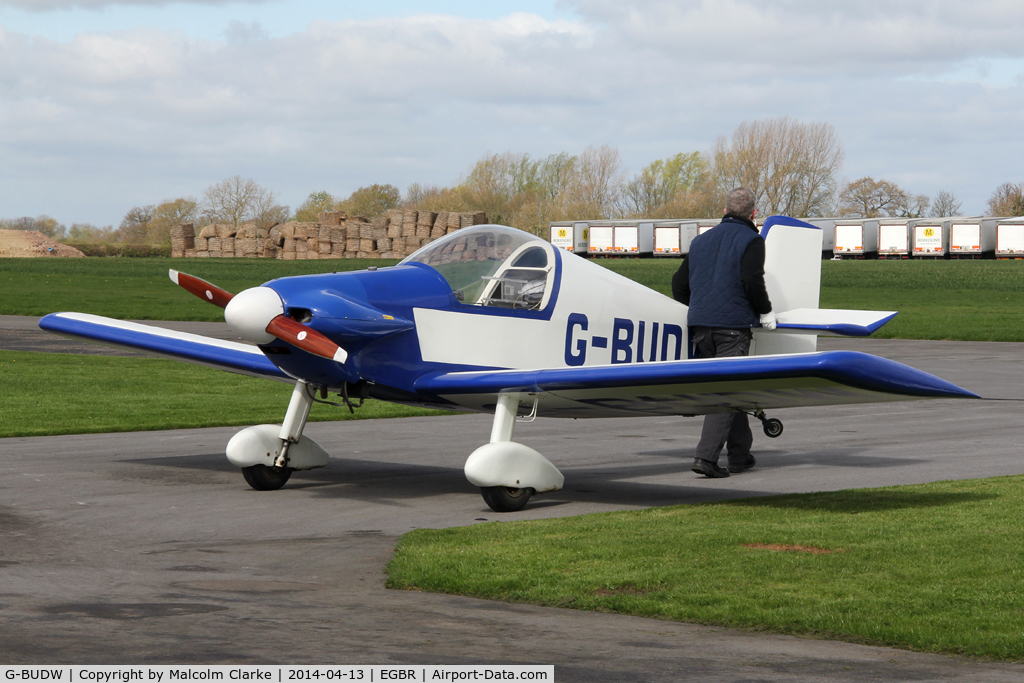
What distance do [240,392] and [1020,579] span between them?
45.6 ft

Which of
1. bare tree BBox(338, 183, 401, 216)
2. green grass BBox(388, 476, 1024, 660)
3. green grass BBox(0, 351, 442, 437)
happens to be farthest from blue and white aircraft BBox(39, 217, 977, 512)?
bare tree BBox(338, 183, 401, 216)

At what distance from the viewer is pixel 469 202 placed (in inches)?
4715

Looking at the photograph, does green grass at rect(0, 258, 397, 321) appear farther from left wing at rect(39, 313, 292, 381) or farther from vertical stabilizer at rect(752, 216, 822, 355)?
vertical stabilizer at rect(752, 216, 822, 355)

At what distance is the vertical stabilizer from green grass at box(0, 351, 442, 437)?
625 centimetres

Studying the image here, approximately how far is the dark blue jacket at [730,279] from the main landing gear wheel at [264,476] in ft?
12.7

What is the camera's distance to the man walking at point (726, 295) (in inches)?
400

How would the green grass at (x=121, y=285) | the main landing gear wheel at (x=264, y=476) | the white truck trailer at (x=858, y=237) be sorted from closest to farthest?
1. the main landing gear wheel at (x=264, y=476)
2. the green grass at (x=121, y=285)
3. the white truck trailer at (x=858, y=237)

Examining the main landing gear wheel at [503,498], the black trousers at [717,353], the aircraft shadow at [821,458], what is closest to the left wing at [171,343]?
the main landing gear wheel at [503,498]

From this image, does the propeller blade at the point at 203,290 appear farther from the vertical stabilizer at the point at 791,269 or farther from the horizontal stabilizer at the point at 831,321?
the vertical stabilizer at the point at 791,269

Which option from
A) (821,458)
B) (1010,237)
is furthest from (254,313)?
(1010,237)

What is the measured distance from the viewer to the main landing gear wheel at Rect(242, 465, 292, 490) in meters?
9.68

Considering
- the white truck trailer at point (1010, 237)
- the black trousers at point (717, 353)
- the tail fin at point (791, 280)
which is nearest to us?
the black trousers at point (717, 353)

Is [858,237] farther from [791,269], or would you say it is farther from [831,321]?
[831,321]

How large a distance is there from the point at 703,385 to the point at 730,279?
2217 millimetres
